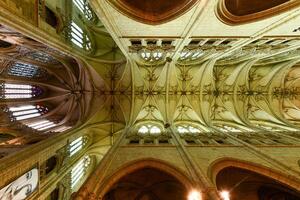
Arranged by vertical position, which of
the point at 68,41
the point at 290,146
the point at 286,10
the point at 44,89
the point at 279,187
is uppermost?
the point at 286,10

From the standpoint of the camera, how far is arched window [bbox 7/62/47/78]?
13766 mm

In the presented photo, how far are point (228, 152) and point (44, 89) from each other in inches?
552

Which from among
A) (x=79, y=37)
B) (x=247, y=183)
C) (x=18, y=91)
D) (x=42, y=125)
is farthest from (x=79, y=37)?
(x=247, y=183)

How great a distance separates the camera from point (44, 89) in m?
17.1

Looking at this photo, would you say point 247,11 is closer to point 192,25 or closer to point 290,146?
point 192,25

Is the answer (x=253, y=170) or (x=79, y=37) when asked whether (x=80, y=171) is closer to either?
(x=79, y=37)

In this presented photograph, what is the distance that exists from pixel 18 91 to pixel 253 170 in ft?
49.5

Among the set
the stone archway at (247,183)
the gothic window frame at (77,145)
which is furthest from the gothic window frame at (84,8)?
the stone archway at (247,183)

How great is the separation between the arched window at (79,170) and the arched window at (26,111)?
15.4 feet

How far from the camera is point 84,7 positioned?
13.9m

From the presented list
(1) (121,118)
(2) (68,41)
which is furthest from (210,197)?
(1) (121,118)

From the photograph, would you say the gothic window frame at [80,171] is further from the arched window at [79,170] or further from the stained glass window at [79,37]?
the stained glass window at [79,37]

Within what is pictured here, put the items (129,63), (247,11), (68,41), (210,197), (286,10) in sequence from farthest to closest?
(129,63)
(68,41)
(247,11)
(286,10)
(210,197)

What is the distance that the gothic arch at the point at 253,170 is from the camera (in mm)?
8189
